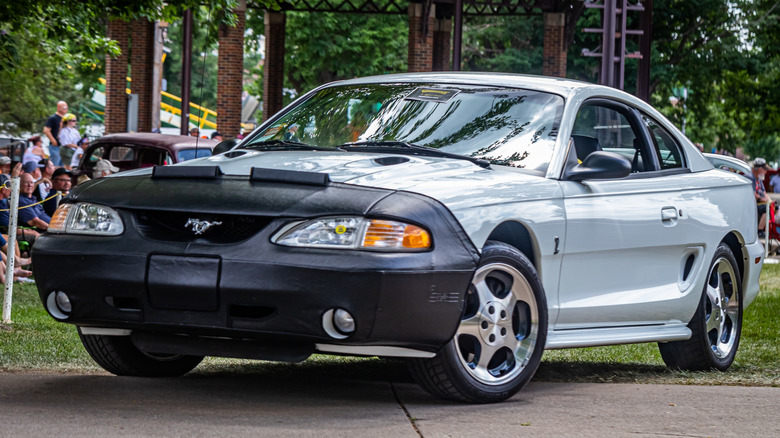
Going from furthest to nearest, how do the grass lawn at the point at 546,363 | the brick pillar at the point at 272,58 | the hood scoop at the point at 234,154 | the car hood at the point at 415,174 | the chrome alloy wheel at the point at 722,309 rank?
1. the brick pillar at the point at 272,58
2. the chrome alloy wheel at the point at 722,309
3. the grass lawn at the point at 546,363
4. the hood scoop at the point at 234,154
5. the car hood at the point at 415,174

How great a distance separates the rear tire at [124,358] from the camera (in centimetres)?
630

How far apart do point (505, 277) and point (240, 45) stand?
2722cm

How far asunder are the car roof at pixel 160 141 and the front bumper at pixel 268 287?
42.7 ft

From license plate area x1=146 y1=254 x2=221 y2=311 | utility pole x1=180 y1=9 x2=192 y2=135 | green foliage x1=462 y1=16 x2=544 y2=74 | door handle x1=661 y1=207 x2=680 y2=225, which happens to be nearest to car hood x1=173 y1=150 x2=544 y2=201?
license plate area x1=146 y1=254 x2=221 y2=311

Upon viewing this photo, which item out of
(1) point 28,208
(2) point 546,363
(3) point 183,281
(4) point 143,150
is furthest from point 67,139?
(3) point 183,281

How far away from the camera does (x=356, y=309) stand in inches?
204

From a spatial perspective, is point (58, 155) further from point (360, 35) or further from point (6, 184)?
point (360, 35)

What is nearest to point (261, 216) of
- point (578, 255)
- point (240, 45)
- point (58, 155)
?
point (578, 255)

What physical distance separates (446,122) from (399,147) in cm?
A: 32

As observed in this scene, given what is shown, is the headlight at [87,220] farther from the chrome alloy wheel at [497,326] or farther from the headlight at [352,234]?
the chrome alloy wheel at [497,326]

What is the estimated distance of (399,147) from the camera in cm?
637

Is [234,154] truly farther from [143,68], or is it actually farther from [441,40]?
[441,40]

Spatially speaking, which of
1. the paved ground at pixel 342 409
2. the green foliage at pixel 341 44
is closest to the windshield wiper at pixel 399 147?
the paved ground at pixel 342 409

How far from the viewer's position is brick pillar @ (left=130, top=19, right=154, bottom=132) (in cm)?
3781
